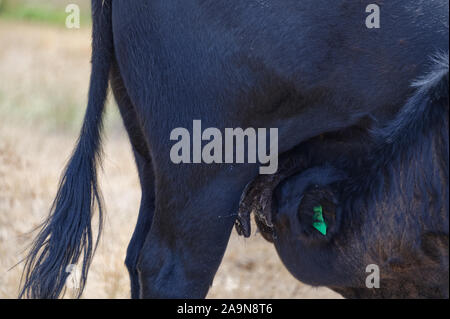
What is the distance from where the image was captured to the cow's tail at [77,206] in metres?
2.19

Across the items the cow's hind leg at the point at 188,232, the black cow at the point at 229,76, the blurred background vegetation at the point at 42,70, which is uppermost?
the blurred background vegetation at the point at 42,70

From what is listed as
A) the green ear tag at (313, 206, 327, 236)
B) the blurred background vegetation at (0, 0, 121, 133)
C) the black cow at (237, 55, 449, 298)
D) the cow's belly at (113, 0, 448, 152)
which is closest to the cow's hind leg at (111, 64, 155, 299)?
the cow's belly at (113, 0, 448, 152)

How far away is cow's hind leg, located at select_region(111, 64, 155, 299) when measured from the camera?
2.31m

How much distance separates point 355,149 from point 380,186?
15 cm

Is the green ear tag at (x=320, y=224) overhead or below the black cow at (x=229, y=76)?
below

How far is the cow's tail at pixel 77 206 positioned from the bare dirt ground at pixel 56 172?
12 cm

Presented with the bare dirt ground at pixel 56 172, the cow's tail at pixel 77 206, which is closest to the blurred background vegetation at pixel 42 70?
the bare dirt ground at pixel 56 172

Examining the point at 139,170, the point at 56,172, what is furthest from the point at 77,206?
the point at 56,172

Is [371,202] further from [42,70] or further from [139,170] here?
[42,70]

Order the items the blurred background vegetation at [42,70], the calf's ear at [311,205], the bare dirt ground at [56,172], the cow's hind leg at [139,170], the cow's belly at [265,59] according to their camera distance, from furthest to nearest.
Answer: the blurred background vegetation at [42,70] < the bare dirt ground at [56,172] < the cow's hind leg at [139,170] < the calf's ear at [311,205] < the cow's belly at [265,59]

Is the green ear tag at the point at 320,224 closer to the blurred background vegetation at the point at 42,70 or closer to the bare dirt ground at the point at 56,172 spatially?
the bare dirt ground at the point at 56,172

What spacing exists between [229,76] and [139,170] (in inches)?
26.2

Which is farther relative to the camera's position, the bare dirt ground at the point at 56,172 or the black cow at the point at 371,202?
the bare dirt ground at the point at 56,172

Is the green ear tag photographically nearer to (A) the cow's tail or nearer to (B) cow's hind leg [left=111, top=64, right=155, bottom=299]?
(B) cow's hind leg [left=111, top=64, right=155, bottom=299]
